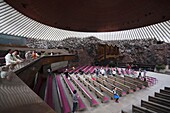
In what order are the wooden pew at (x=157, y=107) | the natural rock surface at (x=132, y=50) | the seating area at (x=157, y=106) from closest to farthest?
1. the wooden pew at (x=157, y=107)
2. the seating area at (x=157, y=106)
3. the natural rock surface at (x=132, y=50)

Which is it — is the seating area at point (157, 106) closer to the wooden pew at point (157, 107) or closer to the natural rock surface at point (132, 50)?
the wooden pew at point (157, 107)

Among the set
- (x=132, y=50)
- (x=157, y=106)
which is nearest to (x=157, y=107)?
(x=157, y=106)

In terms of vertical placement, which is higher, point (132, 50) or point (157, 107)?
point (132, 50)

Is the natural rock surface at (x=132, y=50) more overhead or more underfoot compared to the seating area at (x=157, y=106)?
more overhead

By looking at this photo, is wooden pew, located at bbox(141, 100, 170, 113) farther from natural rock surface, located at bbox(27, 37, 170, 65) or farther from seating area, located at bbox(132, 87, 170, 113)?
natural rock surface, located at bbox(27, 37, 170, 65)

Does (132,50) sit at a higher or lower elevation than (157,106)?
higher

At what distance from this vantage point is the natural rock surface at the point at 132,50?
19.5 m

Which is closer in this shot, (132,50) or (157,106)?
(157,106)

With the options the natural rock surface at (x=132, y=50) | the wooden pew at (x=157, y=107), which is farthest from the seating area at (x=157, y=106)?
the natural rock surface at (x=132, y=50)

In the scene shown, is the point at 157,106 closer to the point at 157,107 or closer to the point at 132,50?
the point at 157,107

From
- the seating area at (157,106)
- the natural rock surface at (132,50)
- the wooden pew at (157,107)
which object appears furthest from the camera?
the natural rock surface at (132,50)

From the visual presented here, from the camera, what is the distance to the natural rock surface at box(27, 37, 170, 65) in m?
19.5

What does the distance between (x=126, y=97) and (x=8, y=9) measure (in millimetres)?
14969

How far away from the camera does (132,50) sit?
73.5 ft
